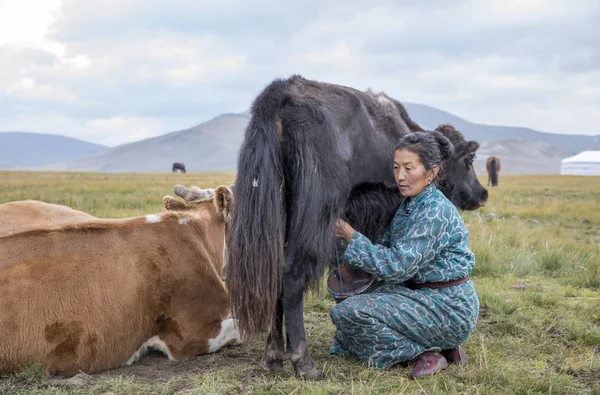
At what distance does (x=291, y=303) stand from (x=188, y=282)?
1180 mm

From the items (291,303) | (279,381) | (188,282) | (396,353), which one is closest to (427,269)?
(396,353)

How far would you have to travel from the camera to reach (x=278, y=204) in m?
3.80

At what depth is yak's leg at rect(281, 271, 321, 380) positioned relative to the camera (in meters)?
3.90

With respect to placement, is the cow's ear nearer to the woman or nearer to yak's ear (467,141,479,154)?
the woman

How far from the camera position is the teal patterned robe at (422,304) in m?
4.07

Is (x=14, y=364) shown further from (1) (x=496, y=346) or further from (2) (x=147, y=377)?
(1) (x=496, y=346)

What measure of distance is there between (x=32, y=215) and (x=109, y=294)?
73.0 inches

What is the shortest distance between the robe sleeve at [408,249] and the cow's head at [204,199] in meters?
1.66

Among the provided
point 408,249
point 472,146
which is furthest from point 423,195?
point 472,146

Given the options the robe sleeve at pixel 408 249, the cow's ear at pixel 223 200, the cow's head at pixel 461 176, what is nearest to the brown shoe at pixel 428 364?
the robe sleeve at pixel 408 249

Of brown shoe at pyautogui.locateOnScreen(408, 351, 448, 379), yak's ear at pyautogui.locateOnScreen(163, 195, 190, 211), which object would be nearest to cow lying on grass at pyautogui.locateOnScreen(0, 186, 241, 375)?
yak's ear at pyautogui.locateOnScreen(163, 195, 190, 211)

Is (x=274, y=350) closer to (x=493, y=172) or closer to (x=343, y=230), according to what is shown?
(x=343, y=230)

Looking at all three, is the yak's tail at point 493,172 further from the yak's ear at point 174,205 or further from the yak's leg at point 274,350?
the yak's leg at point 274,350

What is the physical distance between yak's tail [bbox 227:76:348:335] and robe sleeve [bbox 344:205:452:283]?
22 centimetres
